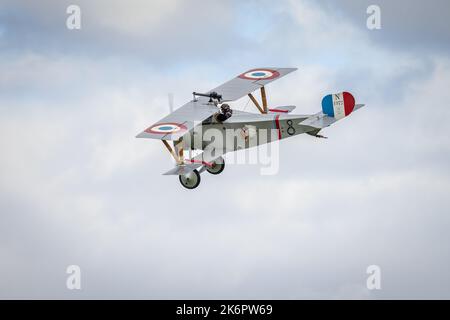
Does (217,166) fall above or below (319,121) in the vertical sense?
below

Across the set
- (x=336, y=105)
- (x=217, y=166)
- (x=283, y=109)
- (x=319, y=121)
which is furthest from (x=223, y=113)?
(x=336, y=105)

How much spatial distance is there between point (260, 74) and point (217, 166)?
5547mm

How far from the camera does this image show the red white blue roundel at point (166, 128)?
126 feet

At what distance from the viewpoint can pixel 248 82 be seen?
143 feet

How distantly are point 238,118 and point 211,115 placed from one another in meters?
1.06

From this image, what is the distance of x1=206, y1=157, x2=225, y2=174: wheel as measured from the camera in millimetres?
40938

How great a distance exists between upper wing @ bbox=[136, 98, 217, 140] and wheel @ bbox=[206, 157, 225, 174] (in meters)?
1.93

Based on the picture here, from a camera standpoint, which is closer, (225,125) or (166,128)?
(166,128)

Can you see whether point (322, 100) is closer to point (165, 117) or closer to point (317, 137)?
point (317, 137)

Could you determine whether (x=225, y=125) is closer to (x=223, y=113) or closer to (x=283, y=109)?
(x=223, y=113)

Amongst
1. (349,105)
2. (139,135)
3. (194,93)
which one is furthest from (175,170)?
(349,105)

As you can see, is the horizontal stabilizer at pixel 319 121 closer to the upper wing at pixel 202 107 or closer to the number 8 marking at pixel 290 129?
the number 8 marking at pixel 290 129

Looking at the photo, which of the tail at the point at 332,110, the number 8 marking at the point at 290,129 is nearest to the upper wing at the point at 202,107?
the number 8 marking at the point at 290,129

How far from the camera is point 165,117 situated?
131ft
